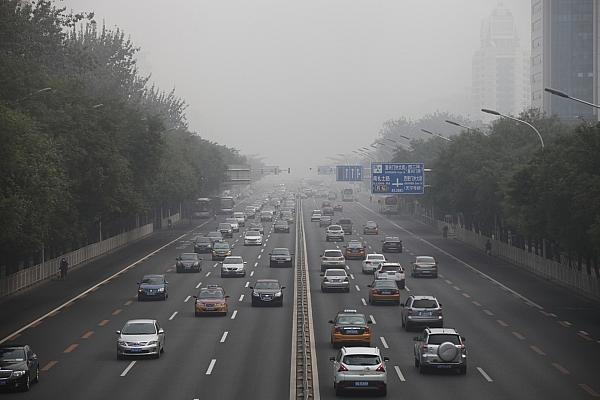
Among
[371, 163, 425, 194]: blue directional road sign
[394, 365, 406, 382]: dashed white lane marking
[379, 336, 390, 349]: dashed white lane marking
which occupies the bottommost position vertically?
[379, 336, 390, 349]: dashed white lane marking

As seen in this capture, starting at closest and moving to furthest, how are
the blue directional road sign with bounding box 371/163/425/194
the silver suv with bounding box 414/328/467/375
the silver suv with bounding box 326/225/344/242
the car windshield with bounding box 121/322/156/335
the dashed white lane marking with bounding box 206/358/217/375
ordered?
the silver suv with bounding box 414/328/467/375
the dashed white lane marking with bounding box 206/358/217/375
the car windshield with bounding box 121/322/156/335
the silver suv with bounding box 326/225/344/242
the blue directional road sign with bounding box 371/163/425/194

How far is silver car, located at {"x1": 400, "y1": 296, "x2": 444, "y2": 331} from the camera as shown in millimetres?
50500

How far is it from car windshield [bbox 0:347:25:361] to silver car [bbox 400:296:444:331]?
64.6 feet

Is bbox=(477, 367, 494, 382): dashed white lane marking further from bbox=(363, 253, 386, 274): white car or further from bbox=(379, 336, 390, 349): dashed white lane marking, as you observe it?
bbox=(363, 253, 386, 274): white car

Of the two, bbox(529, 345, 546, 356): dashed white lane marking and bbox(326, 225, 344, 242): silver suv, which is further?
bbox(326, 225, 344, 242): silver suv

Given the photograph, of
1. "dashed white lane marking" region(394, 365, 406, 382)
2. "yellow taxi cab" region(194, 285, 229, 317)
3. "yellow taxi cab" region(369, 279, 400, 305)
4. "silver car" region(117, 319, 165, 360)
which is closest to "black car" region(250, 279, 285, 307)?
"yellow taxi cab" region(194, 285, 229, 317)

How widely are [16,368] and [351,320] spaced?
1421 centimetres

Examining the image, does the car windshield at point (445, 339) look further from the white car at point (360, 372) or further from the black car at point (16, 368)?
the black car at point (16, 368)

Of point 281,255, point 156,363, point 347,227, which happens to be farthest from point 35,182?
point 347,227

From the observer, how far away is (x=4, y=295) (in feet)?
224

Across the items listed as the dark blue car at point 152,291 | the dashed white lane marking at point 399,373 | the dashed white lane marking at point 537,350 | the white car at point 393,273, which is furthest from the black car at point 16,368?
the white car at point 393,273

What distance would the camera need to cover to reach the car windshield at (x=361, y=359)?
34.7 metres

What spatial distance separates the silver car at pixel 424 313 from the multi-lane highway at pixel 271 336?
1089 millimetres

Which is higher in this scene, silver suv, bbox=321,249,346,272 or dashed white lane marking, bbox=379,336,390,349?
silver suv, bbox=321,249,346,272
